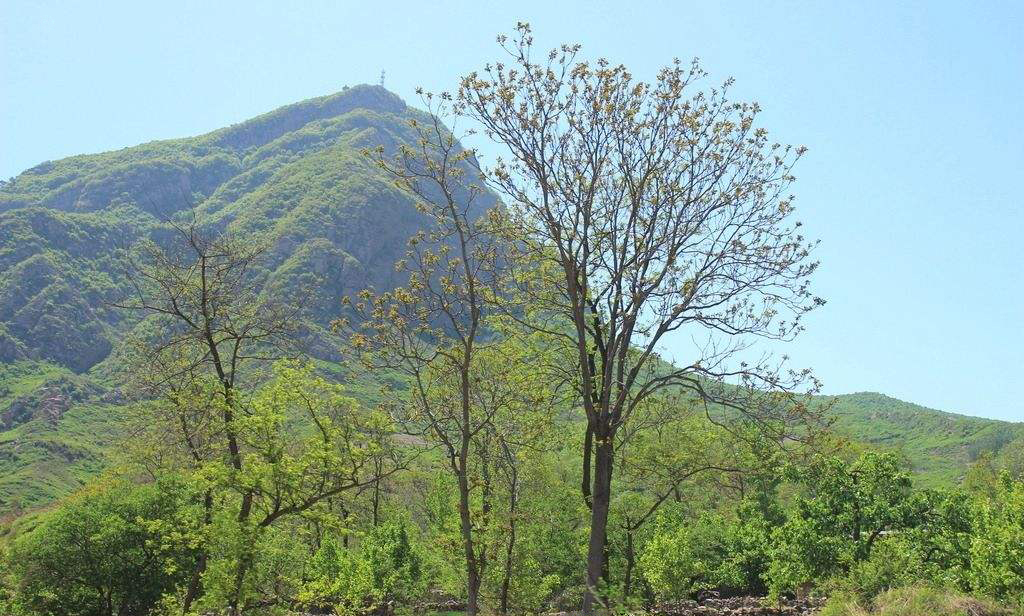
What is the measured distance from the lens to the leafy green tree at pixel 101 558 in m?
26.6

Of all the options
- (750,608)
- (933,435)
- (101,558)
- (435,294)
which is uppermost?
(933,435)

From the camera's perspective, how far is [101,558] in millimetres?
26984

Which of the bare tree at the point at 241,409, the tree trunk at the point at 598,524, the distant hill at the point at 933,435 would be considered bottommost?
the tree trunk at the point at 598,524

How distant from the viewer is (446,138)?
1605cm

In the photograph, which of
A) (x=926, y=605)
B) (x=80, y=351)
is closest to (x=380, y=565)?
(x=926, y=605)

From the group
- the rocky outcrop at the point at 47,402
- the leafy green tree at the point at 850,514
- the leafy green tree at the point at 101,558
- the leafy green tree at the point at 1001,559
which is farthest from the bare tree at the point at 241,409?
the rocky outcrop at the point at 47,402

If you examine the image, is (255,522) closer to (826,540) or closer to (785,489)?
(826,540)

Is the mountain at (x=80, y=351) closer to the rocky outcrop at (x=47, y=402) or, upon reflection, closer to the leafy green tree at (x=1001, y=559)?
the rocky outcrop at (x=47, y=402)

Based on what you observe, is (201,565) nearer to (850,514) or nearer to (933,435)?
(850,514)

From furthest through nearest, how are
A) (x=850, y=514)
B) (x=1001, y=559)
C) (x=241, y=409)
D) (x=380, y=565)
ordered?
(x=380, y=565) < (x=850, y=514) < (x=1001, y=559) < (x=241, y=409)

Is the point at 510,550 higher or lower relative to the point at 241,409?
lower

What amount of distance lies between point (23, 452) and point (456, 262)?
118689 mm

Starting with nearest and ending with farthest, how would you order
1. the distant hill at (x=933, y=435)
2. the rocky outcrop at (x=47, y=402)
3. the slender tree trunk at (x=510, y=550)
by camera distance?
the slender tree trunk at (x=510, y=550) < the rocky outcrop at (x=47, y=402) < the distant hill at (x=933, y=435)

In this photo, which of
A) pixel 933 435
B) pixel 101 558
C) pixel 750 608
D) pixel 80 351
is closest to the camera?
pixel 101 558
